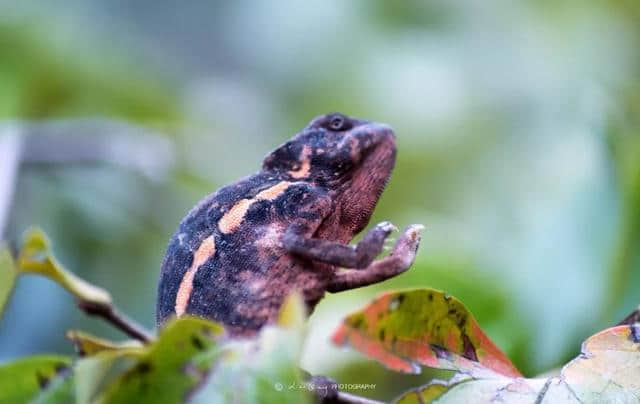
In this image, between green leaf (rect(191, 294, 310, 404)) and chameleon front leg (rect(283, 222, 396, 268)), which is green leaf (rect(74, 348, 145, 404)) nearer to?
green leaf (rect(191, 294, 310, 404))

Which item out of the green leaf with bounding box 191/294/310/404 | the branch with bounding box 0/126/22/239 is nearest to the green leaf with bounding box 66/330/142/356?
the green leaf with bounding box 191/294/310/404

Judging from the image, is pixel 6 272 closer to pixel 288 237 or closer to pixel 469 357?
pixel 288 237

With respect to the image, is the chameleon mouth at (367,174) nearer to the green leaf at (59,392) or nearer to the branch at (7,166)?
the green leaf at (59,392)

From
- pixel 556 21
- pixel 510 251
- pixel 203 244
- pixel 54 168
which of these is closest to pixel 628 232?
pixel 510 251

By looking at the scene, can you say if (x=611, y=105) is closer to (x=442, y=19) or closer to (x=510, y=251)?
(x=510, y=251)

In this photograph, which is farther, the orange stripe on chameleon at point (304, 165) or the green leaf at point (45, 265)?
the orange stripe on chameleon at point (304, 165)

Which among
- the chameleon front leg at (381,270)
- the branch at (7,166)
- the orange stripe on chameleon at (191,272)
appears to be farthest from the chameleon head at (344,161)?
the branch at (7,166)
